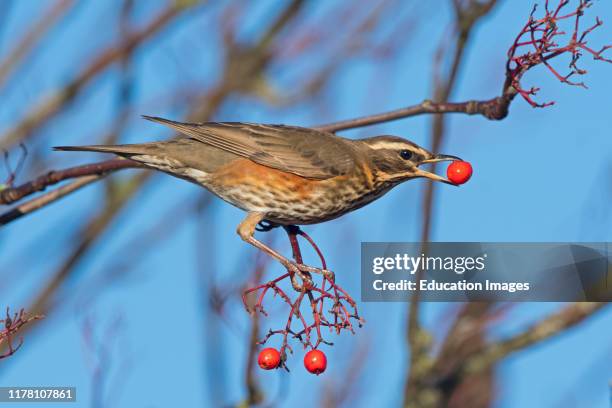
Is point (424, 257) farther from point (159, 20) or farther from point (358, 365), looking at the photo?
point (159, 20)

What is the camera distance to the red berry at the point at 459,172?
4848 millimetres

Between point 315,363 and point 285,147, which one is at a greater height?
point 285,147

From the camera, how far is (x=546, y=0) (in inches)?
168

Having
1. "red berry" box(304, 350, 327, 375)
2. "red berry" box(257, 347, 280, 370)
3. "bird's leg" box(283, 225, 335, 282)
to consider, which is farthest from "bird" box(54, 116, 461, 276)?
"red berry" box(304, 350, 327, 375)

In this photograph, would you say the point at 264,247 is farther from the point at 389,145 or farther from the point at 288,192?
the point at 389,145

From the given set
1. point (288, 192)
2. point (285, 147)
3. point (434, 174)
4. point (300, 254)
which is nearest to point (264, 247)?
point (300, 254)

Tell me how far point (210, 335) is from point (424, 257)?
1907mm

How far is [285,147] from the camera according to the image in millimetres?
5648

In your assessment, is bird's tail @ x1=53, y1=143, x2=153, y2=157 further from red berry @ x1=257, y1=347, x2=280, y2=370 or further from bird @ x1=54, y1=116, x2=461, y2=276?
red berry @ x1=257, y1=347, x2=280, y2=370

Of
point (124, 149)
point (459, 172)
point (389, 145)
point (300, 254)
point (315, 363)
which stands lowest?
point (315, 363)

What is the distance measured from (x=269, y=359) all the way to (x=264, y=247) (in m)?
0.77

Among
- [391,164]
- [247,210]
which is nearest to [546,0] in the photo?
[391,164]

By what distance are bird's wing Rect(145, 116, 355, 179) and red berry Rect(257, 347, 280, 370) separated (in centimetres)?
144

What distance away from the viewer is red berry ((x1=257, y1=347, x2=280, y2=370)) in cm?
432
